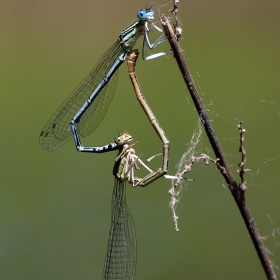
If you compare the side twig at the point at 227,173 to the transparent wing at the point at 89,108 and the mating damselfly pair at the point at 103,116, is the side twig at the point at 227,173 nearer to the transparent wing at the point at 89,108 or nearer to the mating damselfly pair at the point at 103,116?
the mating damselfly pair at the point at 103,116

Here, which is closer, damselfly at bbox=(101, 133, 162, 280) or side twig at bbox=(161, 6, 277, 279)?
side twig at bbox=(161, 6, 277, 279)

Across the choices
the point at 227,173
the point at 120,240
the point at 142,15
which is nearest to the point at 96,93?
the point at 142,15

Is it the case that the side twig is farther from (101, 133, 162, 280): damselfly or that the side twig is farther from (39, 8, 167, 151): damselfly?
(101, 133, 162, 280): damselfly

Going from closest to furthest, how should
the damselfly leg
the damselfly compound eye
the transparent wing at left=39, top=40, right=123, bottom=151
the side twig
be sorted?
the side twig → the damselfly leg → the damselfly compound eye → the transparent wing at left=39, top=40, right=123, bottom=151

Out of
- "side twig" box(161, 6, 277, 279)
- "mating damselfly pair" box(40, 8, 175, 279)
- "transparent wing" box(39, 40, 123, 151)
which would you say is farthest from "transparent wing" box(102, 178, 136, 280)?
"side twig" box(161, 6, 277, 279)

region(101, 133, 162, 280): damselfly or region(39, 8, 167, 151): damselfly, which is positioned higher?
region(39, 8, 167, 151): damselfly

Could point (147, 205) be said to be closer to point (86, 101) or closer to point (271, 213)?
point (271, 213)

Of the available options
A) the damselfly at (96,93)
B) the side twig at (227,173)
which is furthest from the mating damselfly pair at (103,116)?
the side twig at (227,173)
